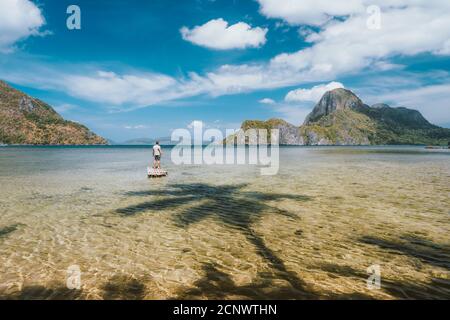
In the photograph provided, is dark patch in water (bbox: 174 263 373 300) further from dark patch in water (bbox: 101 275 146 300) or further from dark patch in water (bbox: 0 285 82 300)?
dark patch in water (bbox: 0 285 82 300)

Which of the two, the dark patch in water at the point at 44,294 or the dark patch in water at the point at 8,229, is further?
the dark patch in water at the point at 8,229

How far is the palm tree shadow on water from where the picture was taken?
826 centimetres

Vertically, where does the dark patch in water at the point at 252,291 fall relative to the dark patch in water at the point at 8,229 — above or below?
below

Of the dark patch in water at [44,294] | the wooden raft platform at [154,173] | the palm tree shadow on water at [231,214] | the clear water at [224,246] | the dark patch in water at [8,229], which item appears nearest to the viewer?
the dark patch in water at [44,294]

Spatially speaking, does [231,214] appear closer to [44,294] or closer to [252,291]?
[252,291]

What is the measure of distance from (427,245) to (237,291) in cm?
931

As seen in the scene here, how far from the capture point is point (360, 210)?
737 inches

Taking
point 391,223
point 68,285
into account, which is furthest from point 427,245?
point 68,285

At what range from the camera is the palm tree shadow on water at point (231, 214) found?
826cm

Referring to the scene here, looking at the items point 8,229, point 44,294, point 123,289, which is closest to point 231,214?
point 123,289

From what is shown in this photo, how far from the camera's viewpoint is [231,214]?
17.8 meters

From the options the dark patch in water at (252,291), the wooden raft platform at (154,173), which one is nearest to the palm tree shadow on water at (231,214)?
the dark patch in water at (252,291)

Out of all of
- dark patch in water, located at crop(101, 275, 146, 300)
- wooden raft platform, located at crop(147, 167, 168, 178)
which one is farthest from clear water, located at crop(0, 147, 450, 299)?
wooden raft platform, located at crop(147, 167, 168, 178)

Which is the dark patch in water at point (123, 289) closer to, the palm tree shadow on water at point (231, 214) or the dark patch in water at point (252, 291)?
the dark patch in water at point (252, 291)
